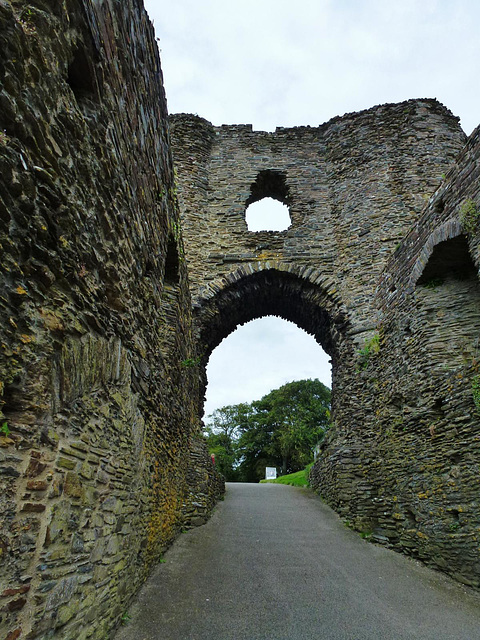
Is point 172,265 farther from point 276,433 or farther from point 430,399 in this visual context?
point 276,433

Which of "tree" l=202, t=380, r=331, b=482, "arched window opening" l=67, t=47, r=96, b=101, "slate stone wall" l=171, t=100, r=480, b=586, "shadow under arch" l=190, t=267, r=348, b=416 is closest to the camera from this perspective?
"arched window opening" l=67, t=47, r=96, b=101

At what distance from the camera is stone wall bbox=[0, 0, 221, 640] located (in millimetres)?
1764

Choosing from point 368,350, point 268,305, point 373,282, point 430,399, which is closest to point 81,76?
point 430,399

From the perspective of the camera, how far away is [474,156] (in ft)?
18.9

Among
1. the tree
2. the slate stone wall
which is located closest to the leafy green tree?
the tree

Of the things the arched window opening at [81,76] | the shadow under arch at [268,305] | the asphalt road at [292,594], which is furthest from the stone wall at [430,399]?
the arched window opening at [81,76]

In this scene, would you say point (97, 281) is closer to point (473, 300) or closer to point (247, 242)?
point (473, 300)

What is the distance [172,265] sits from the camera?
662 centimetres

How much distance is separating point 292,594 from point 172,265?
17.4ft

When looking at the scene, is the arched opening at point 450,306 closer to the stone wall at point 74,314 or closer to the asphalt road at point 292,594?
the asphalt road at point 292,594

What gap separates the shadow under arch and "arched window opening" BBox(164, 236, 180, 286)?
376 cm

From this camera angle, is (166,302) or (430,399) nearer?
(430,399)

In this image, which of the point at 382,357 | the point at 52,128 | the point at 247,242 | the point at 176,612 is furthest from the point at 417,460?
the point at 247,242

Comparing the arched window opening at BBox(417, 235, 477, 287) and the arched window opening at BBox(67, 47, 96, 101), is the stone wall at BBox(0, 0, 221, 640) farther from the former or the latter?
the arched window opening at BBox(417, 235, 477, 287)
